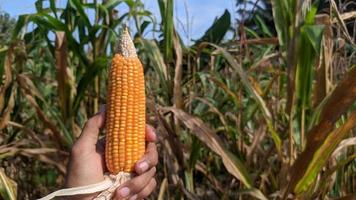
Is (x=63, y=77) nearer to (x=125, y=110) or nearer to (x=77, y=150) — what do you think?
(x=77, y=150)

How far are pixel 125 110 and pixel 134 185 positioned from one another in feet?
0.57

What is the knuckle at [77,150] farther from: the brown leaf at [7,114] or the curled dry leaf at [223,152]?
the brown leaf at [7,114]

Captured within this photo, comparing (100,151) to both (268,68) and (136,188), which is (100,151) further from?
(268,68)

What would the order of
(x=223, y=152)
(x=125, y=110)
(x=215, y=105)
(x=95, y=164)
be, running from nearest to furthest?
1. (x=125, y=110)
2. (x=95, y=164)
3. (x=223, y=152)
4. (x=215, y=105)

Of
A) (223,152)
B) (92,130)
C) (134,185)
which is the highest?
(92,130)

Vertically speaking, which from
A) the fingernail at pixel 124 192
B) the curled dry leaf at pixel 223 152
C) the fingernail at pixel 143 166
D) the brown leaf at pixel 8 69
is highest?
the brown leaf at pixel 8 69

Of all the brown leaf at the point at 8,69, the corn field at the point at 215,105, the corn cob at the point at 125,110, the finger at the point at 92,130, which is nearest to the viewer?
the corn cob at the point at 125,110

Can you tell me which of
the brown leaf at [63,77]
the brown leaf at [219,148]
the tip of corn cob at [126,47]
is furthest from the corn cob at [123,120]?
the brown leaf at [63,77]

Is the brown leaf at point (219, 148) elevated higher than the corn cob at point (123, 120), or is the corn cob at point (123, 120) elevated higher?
the corn cob at point (123, 120)

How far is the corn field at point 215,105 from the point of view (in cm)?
230

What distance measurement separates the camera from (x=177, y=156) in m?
2.86

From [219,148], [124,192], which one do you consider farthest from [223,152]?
[124,192]

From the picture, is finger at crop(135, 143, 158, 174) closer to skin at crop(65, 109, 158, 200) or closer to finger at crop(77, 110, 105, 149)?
skin at crop(65, 109, 158, 200)

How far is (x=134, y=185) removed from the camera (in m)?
1.44
